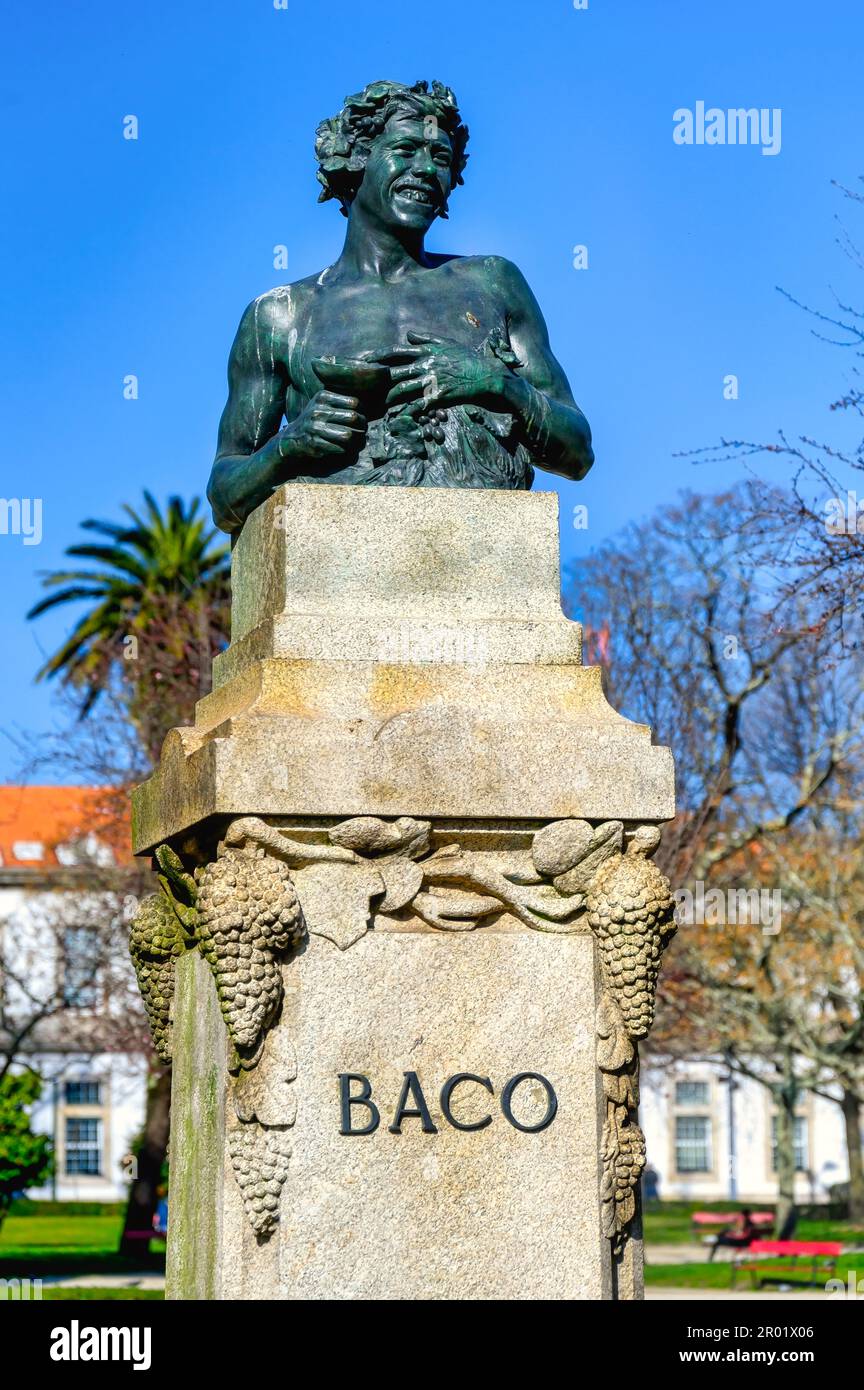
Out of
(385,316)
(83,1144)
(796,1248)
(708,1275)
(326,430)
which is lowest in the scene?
(83,1144)

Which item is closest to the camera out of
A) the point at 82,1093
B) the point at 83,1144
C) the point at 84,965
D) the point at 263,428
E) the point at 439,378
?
the point at 439,378

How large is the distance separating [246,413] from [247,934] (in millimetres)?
2247

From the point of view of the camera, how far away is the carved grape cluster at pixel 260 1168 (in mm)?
5891

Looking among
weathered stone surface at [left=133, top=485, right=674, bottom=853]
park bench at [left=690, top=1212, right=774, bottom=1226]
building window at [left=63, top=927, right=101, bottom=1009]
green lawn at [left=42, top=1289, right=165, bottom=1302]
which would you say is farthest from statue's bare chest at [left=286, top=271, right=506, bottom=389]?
park bench at [left=690, top=1212, right=774, bottom=1226]

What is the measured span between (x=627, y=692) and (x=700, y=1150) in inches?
1780

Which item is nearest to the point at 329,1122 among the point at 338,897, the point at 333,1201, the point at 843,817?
the point at 333,1201

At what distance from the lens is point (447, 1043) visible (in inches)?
240

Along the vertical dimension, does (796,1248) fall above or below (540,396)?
below

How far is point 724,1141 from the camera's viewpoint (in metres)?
65.0

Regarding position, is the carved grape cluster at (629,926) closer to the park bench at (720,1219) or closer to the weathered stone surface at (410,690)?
the weathered stone surface at (410,690)

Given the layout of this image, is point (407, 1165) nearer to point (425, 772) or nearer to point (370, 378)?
point (425, 772)

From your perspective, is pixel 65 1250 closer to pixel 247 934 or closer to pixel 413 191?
pixel 413 191

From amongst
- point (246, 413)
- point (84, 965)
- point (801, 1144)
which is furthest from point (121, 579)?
point (801, 1144)

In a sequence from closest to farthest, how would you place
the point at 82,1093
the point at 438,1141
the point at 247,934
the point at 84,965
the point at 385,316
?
the point at 247,934, the point at 438,1141, the point at 385,316, the point at 84,965, the point at 82,1093
